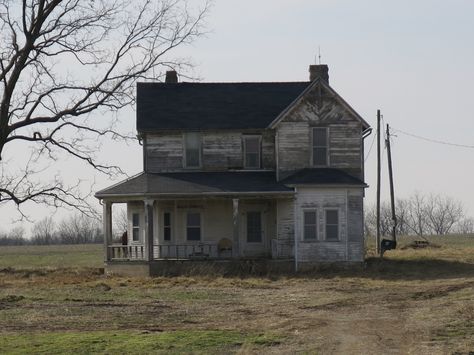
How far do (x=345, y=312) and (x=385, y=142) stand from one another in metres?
28.9

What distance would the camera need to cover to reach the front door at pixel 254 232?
37375 mm

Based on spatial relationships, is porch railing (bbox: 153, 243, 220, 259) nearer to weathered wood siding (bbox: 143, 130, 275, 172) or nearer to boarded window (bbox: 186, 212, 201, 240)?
boarded window (bbox: 186, 212, 201, 240)

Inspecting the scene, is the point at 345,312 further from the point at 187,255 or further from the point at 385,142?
the point at 385,142

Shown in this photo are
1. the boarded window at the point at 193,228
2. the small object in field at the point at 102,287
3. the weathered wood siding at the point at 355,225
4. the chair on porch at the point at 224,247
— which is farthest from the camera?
the boarded window at the point at 193,228

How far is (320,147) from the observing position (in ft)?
120

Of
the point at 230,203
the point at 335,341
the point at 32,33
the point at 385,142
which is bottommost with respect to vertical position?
the point at 335,341

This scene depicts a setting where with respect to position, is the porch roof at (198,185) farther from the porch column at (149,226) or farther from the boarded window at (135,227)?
the boarded window at (135,227)

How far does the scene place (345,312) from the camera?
21.1 metres

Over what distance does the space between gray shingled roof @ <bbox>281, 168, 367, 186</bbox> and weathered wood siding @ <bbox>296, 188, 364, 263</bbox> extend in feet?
1.41

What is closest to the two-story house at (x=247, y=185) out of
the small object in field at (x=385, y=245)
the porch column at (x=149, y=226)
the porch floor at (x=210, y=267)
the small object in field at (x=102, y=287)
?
the porch column at (x=149, y=226)

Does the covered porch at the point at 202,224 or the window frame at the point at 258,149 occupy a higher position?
the window frame at the point at 258,149

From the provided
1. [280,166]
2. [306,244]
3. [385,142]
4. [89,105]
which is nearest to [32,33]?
[89,105]

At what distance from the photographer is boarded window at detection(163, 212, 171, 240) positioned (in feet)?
122

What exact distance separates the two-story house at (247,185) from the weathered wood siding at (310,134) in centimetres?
4
